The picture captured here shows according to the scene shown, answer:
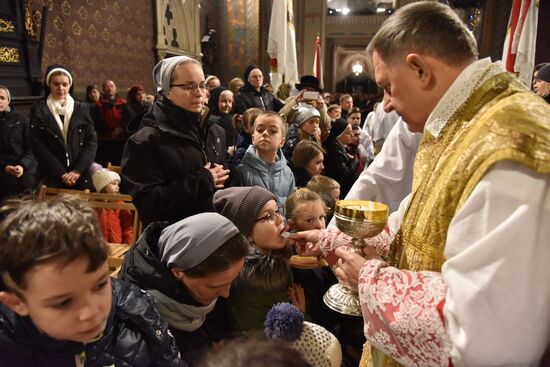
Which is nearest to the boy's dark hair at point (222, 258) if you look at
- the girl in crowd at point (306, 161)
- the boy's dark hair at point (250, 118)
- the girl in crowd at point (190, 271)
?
the girl in crowd at point (190, 271)

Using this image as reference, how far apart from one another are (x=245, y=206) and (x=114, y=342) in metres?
0.92

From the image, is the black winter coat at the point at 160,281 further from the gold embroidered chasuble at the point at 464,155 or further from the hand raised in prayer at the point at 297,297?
the gold embroidered chasuble at the point at 464,155

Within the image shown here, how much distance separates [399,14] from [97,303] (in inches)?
45.1

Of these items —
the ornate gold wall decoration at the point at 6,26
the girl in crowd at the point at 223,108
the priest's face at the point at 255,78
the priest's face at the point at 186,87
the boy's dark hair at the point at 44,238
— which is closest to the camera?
the boy's dark hair at the point at 44,238

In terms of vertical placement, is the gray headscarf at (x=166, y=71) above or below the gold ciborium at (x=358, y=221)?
above

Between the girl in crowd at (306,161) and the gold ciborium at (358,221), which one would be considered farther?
the girl in crowd at (306,161)

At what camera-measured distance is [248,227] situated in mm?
1986

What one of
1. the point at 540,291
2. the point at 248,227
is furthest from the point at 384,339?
the point at 248,227

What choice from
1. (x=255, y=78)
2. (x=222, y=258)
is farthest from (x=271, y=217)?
(x=255, y=78)

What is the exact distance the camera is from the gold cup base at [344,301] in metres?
1.51

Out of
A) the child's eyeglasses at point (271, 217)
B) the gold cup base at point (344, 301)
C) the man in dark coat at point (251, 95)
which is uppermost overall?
the man in dark coat at point (251, 95)

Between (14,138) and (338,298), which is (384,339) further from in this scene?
(14,138)

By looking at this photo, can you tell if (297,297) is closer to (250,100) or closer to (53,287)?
(53,287)

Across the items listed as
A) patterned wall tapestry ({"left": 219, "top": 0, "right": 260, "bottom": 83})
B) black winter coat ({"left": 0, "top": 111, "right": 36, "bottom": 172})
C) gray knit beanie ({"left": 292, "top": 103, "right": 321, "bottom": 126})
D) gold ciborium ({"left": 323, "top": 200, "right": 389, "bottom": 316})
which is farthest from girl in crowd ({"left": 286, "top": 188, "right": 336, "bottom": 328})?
patterned wall tapestry ({"left": 219, "top": 0, "right": 260, "bottom": 83})
